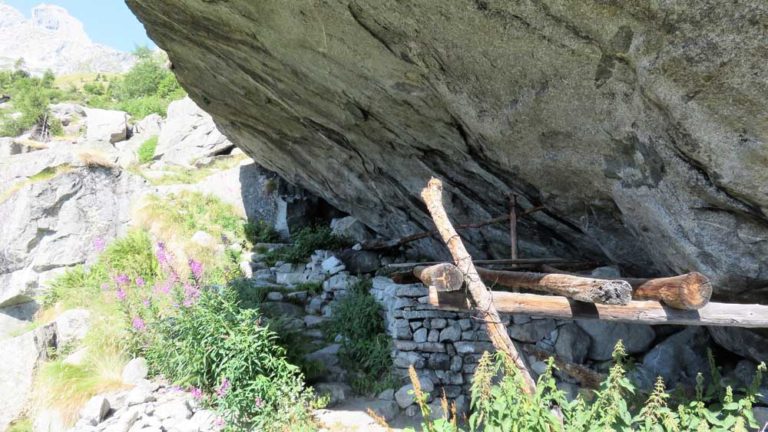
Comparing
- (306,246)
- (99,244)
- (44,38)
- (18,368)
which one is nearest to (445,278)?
(18,368)

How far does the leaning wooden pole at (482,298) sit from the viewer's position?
330 centimetres

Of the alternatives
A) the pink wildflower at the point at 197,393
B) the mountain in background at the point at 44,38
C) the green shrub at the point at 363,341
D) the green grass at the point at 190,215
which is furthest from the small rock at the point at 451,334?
the mountain in background at the point at 44,38

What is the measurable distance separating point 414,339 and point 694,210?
13.1 ft

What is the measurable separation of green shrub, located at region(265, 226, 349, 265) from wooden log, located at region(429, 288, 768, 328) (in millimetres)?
7935

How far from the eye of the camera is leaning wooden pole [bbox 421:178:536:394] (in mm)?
3297

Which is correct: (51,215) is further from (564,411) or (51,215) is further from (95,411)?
(564,411)

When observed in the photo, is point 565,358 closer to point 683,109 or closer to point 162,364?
point 683,109

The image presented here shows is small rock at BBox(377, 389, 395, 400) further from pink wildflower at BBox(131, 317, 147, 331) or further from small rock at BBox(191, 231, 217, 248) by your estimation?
small rock at BBox(191, 231, 217, 248)

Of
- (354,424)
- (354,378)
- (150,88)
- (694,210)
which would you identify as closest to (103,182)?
(354,378)

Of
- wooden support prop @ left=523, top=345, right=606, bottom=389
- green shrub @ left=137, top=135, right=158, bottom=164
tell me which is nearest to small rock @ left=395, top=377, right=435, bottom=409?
wooden support prop @ left=523, top=345, right=606, bottom=389

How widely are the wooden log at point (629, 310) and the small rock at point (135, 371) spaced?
497 cm

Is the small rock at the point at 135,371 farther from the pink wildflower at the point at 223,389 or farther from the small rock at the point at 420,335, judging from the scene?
the small rock at the point at 420,335

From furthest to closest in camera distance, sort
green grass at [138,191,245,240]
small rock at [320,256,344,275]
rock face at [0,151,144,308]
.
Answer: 1. green grass at [138,191,245,240]
2. rock face at [0,151,144,308]
3. small rock at [320,256,344,275]

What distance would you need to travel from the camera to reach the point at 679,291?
3133 mm
